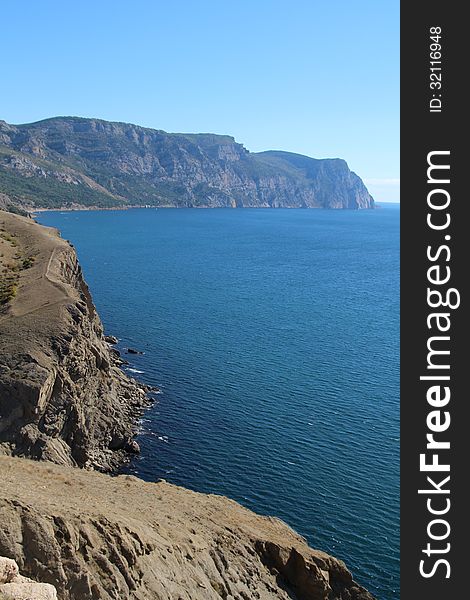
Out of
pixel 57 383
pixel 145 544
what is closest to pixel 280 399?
pixel 57 383

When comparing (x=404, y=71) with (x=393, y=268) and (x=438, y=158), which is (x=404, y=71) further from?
(x=393, y=268)

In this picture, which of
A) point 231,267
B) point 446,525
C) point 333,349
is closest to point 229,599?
point 446,525

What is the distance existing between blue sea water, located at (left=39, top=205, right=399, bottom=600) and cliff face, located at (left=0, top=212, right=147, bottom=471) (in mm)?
4035

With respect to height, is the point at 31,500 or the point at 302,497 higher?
the point at 31,500

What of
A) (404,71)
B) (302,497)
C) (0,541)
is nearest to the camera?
(404,71)

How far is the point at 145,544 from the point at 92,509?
11.8 feet

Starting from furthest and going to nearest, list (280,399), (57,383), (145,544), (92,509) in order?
1. (280,399)
2. (57,383)
3. (92,509)
4. (145,544)

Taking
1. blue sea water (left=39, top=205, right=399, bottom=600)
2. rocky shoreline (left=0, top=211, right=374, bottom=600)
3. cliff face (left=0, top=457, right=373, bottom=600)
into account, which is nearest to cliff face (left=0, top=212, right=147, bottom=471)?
rocky shoreline (left=0, top=211, right=374, bottom=600)

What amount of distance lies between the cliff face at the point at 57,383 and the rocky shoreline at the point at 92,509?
0.11 m

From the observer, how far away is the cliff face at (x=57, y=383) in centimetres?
4775

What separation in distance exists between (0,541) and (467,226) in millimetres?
22037

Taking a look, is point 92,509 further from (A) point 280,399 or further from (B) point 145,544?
(A) point 280,399

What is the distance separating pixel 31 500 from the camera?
29375 mm

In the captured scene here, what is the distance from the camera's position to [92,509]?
31.0 m
